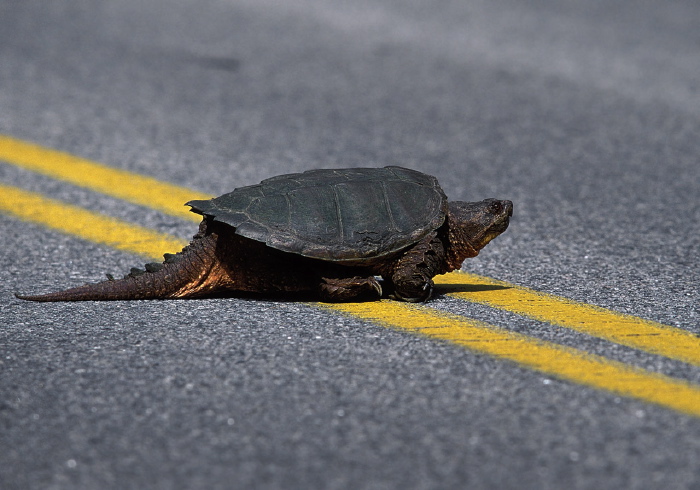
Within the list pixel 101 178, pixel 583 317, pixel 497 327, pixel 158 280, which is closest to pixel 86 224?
pixel 101 178

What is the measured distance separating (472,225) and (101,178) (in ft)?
9.43

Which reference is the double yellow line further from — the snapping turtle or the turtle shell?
the turtle shell

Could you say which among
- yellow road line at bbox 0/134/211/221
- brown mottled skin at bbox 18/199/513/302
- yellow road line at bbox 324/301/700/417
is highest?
yellow road line at bbox 0/134/211/221

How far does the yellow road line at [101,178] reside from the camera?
235 inches

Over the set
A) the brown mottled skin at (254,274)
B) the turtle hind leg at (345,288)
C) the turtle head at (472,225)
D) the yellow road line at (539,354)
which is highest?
the turtle head at (472,225)

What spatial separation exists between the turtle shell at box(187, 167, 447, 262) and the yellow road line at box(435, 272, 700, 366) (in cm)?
45

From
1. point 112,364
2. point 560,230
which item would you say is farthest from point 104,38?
point 112,364

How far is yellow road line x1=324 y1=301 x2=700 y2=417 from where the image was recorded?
331cm

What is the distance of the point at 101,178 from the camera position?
6406 millimetres

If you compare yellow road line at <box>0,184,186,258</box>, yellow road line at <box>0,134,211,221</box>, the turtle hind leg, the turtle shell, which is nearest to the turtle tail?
the turtle shell

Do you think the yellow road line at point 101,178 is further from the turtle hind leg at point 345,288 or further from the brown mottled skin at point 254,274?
the turtle hind leg at point 345,288

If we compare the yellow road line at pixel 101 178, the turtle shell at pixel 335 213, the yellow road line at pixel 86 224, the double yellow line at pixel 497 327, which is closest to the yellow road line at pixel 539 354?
the double yellow line at pixel 497 327

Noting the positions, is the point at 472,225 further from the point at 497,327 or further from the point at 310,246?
the point at 310,246

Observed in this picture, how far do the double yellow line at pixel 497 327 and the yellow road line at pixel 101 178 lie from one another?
0.04 feet
